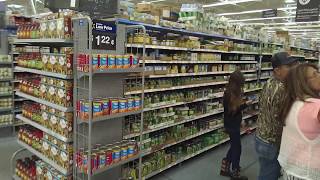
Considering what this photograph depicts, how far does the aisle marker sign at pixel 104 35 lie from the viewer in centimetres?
311

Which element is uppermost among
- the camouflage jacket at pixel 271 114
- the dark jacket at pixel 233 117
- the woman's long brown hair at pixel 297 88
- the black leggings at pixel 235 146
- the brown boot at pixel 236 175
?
the woman's long brown hair at pixel 297 88

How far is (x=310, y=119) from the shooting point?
1.98m

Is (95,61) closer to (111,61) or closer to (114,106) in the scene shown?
(111,61)

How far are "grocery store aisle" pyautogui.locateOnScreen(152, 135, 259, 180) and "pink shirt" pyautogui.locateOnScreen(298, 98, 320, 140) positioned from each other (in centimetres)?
313

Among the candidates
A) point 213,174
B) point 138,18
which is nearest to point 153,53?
point 138,18

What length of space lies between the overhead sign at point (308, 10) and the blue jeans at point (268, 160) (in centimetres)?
703

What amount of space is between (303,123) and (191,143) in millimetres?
3883

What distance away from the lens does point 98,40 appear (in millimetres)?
3170

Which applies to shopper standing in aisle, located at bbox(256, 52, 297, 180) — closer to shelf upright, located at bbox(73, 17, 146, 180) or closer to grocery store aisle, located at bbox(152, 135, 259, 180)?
shelf upright, located at bbox(73, 17, 146, 180)

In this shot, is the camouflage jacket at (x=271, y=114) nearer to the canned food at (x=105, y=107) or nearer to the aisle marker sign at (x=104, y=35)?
the canned food at (x=105, y=107)

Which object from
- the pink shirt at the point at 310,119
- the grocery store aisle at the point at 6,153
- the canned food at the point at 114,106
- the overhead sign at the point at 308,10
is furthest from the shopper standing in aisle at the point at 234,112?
the overhead sign at the point at 308,10

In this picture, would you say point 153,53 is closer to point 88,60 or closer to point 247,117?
point 88,60

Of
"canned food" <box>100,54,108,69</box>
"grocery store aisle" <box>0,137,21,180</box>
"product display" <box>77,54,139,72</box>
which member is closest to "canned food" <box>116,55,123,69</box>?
"product display" <box>77,54,139,72</box>

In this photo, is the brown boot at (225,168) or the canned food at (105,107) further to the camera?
the brown boot at (225,168)
